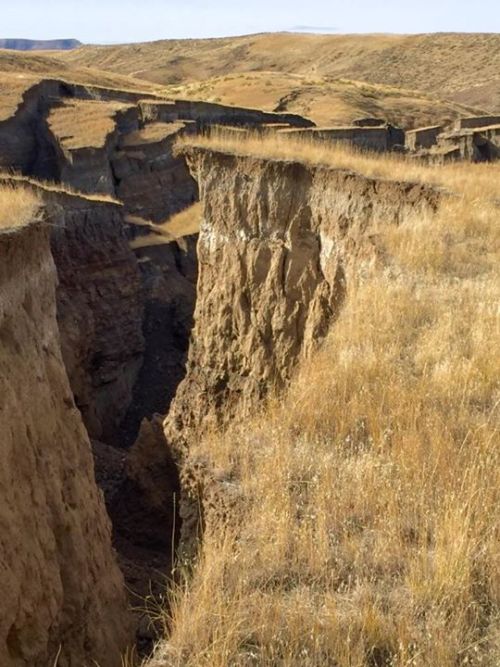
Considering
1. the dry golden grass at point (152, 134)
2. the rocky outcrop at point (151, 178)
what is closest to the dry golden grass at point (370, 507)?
the rocky outcrop at point (151, 178)

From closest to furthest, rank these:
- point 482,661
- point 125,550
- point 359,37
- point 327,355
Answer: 1. point 482,661
2. point 327,355
3. point 125,550
4. point 359,37

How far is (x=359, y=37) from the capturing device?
99.3 metres

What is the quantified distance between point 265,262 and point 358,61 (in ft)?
277

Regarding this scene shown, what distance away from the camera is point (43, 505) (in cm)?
706

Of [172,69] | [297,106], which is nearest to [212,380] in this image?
[297,106]

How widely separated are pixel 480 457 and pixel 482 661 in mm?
1580

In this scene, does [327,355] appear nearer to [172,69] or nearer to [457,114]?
[457,114]

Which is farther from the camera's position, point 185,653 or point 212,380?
point 212,380

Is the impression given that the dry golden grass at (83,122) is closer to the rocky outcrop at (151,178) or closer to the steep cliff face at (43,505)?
the rocky outcrop at (151,178)

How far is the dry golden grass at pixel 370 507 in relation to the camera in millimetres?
3461

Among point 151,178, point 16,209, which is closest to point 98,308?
point 16,209

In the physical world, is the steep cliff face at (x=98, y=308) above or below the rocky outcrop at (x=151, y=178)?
below

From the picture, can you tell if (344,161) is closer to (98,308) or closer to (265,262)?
(265,262)

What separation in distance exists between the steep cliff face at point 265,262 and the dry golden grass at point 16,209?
317 cm
